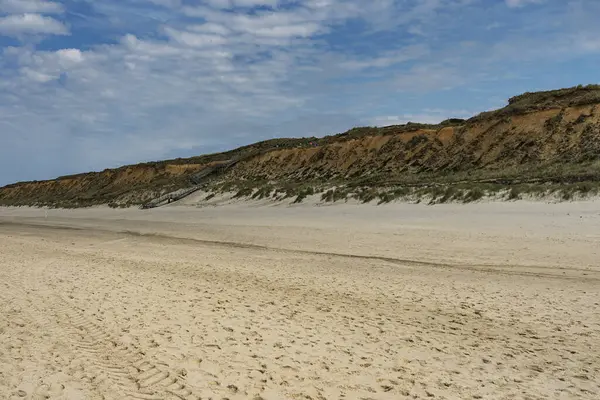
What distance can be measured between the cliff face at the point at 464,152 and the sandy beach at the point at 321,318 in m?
9.41

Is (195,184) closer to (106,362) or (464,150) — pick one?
(464,150)

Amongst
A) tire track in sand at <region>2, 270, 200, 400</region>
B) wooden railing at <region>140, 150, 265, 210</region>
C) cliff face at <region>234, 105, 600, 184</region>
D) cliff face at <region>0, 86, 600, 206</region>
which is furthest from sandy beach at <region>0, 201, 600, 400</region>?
wooden railing at <region>140, 150, 265, 210</region>

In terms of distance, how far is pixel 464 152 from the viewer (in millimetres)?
31031

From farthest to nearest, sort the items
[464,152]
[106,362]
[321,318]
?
[464,152], [321,318], [106,362]

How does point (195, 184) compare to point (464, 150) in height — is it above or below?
below

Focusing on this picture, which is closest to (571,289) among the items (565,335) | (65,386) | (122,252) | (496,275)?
(496,275)

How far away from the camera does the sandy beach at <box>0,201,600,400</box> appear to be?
Answer: 188 inches

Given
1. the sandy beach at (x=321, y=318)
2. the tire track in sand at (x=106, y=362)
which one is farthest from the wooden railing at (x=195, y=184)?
the tire track in sand at (x=106, y=362)

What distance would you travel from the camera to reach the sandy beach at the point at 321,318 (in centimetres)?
477

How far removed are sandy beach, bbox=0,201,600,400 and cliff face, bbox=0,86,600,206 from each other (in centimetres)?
941

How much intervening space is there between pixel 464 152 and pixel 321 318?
2650 cm

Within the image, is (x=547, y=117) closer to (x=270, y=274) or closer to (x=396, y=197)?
(x=396, y=197)

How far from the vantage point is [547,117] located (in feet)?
95.3

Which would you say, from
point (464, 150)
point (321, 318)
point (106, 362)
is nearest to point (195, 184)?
point (464, 150)
